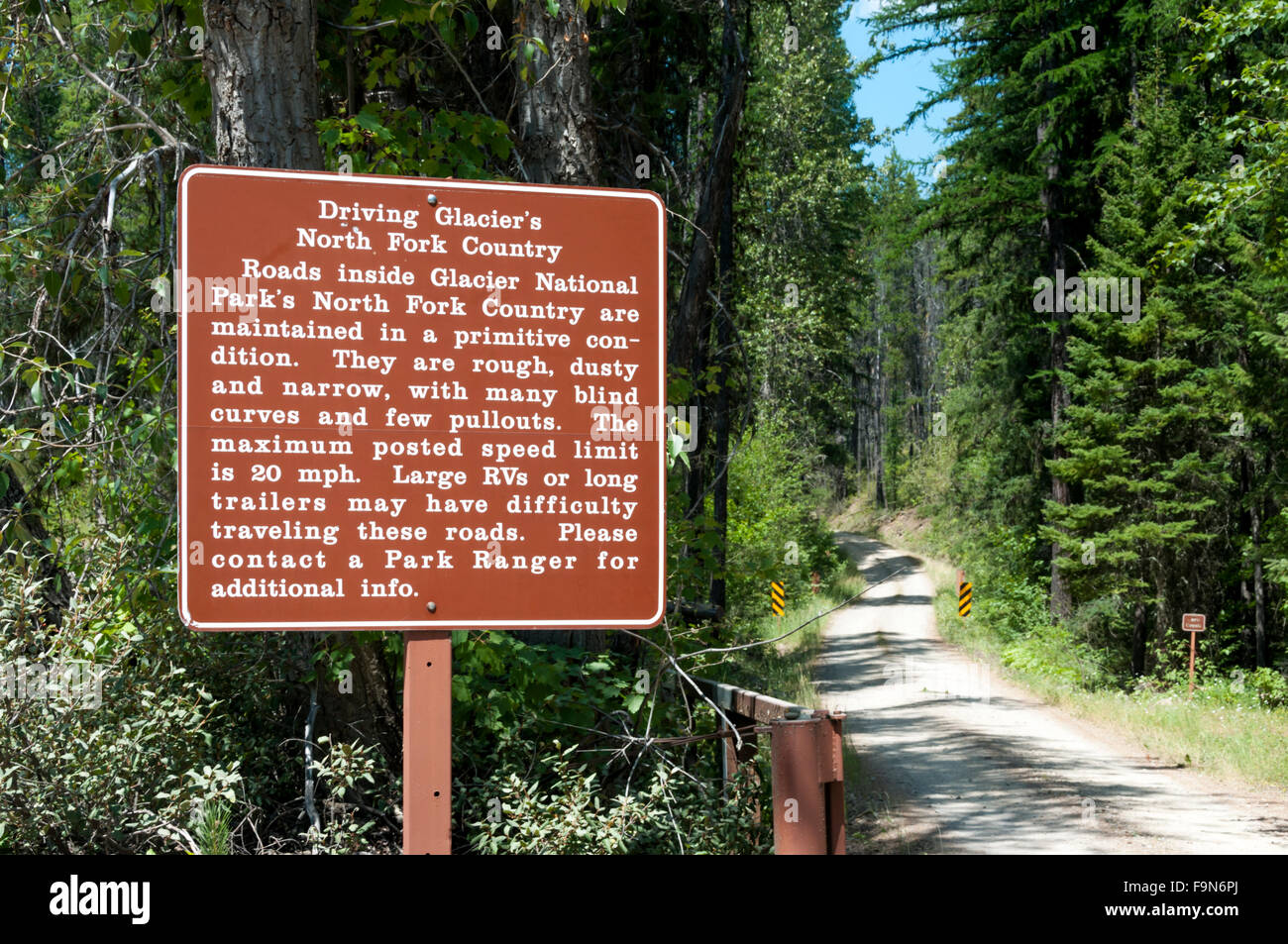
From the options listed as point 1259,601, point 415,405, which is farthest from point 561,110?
point 1259,601

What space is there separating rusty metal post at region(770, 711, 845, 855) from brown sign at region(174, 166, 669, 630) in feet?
4.19

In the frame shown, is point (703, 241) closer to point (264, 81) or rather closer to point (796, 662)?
point (264, 81)

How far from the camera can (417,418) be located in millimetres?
3527

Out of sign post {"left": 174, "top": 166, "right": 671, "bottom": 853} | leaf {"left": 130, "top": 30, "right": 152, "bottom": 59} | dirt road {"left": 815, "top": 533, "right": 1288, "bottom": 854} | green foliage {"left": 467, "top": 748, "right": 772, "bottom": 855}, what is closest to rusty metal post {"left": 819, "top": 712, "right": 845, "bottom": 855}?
green foliage {"left": 467, "top": 748, "right": 772, "bottom": 855}

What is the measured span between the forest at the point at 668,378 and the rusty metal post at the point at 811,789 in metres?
0.62

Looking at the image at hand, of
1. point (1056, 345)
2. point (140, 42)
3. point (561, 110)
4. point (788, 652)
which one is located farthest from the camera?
point (788, 652)

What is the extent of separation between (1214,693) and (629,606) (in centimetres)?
1870

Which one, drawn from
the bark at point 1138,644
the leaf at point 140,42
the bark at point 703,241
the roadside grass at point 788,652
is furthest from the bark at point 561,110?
the bark at point 1138,644

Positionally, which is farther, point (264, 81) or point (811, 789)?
point (264, 81)

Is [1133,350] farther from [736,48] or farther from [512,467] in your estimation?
[512,467]

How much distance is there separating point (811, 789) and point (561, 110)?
171 inches

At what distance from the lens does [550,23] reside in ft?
21.8

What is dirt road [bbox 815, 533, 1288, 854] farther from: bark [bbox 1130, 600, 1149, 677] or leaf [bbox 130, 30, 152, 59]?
leaf [bbox 130, 30, 152, 59]

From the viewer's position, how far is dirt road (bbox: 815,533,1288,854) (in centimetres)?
971
